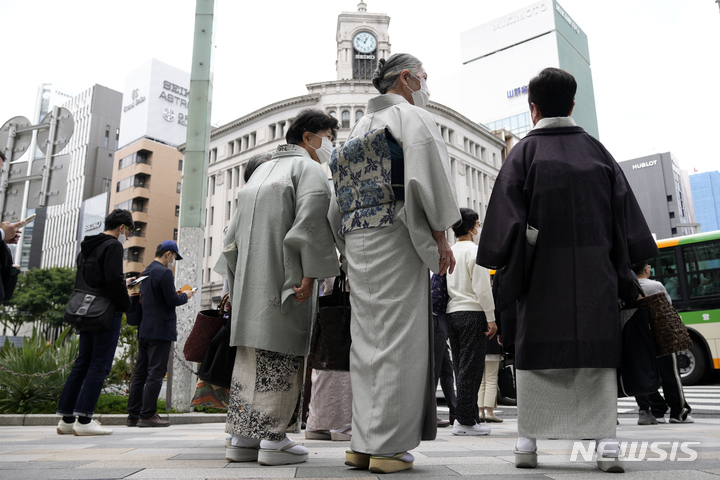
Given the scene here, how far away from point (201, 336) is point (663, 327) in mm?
2474

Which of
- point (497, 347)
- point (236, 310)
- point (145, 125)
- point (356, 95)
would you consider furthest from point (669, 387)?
point (145, 125)

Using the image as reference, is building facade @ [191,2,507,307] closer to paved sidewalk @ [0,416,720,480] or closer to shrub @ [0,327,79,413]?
shrub @ [0,327,79,413]

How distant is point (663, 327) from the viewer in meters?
2.52

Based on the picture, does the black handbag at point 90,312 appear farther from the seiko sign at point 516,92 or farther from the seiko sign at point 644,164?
the seiko sign at point 516,92

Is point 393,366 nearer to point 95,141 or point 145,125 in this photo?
point 145,125

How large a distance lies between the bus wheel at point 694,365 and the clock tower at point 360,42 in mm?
46844

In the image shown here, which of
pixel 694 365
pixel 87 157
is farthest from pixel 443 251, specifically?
pixel 87 157

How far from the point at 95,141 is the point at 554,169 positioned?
75.0 meters

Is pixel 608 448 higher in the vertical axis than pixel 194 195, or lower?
lower

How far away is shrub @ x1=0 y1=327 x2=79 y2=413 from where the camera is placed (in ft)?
22.2

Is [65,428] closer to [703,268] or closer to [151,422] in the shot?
[151,422]

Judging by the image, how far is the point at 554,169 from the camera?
8.76 ft

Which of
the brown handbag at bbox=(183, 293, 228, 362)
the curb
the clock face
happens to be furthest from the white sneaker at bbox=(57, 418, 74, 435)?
the clock face

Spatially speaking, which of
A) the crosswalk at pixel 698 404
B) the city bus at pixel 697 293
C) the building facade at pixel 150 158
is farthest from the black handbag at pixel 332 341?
the building facade at pixel 150 158
